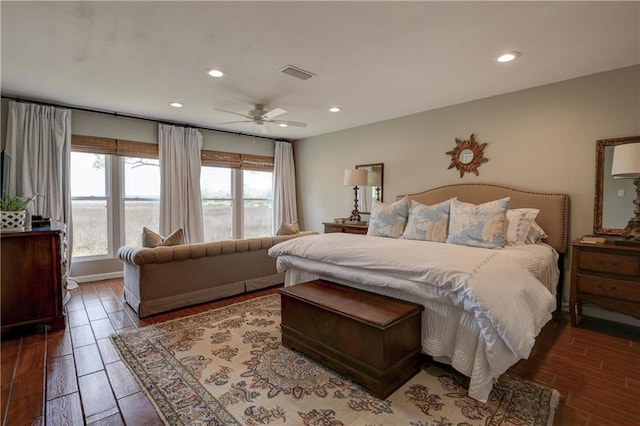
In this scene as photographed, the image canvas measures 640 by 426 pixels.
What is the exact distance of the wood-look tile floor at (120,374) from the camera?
71.5 inches

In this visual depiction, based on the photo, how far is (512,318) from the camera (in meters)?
1.81

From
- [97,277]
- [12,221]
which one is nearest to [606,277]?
[12,221]

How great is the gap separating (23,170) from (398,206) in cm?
477

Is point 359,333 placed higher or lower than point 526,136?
lower

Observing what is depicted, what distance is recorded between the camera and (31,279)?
286 centimetres

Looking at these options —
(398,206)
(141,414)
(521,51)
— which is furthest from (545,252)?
(141,414)

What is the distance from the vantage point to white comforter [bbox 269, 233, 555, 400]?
182 cm

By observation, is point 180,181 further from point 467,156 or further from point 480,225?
point 480,225

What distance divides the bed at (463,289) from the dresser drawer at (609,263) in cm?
25

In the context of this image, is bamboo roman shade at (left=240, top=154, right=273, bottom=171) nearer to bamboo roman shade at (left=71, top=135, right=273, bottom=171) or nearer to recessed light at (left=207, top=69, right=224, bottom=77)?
bamboo roman shade at (left=71, top=135, right=273, bottom=171)

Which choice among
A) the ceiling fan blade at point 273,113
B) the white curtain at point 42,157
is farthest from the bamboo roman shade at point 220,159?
the ceiling fan blade at point 273,113

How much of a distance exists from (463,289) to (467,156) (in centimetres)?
279

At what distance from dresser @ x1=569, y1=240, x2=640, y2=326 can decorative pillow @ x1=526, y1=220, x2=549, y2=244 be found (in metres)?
0.39

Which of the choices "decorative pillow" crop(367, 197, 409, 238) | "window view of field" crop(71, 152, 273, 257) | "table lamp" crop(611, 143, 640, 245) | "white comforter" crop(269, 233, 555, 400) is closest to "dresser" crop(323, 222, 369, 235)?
"decorative pillow" crop(367, 197, 409, 238)
